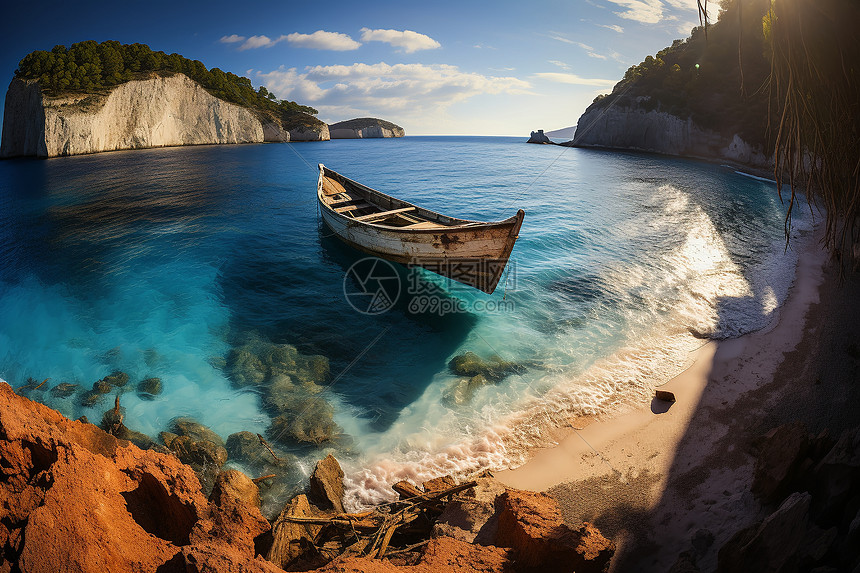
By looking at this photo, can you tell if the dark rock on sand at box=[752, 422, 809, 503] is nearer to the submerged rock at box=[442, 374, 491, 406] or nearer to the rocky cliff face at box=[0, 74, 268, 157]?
the submerged rock at box=[442, 374, 491, 406]

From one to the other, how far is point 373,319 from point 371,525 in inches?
295

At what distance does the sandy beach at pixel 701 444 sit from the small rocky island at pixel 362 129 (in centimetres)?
18200

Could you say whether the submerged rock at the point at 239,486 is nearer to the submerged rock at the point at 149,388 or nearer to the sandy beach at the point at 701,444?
the sandy beach at the point at 701,444

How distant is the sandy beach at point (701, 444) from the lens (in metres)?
5.38

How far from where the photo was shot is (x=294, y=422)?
8156 mm

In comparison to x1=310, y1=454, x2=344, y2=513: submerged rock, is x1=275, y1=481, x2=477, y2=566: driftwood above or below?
above

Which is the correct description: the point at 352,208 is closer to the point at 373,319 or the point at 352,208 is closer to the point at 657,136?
the point at 373,319

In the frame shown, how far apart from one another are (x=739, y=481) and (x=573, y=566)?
4.15 m

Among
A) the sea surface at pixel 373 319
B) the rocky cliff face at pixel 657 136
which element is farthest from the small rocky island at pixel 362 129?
the sea surface at pixel 373 319

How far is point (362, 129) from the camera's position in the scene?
176 metres

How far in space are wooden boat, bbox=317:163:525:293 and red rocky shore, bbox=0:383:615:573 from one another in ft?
21.6

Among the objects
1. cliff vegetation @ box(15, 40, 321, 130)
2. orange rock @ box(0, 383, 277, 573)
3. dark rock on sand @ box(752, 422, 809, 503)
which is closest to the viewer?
orange rock @ box(0, 383, 277, 573)

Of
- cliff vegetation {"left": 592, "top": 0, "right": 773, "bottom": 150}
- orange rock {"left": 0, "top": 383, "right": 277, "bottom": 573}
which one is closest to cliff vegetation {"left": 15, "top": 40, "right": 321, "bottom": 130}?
orange rock {"left": 0, "top": 383, "right": 277, "bottom": 573}

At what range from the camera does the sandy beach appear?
538cm
